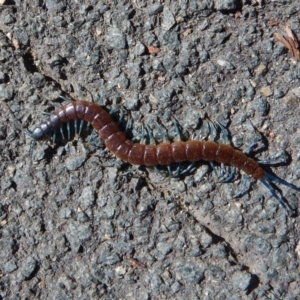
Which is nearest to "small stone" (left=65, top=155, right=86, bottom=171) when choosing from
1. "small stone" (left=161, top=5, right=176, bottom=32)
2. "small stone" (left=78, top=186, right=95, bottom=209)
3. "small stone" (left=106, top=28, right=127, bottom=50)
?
"small stone" (left=78, top=186, right=95, bottom=209)

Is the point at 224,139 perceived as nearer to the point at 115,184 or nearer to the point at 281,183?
the point at 281,183

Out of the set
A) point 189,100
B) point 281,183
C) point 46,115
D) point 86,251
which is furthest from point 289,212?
point 46,115

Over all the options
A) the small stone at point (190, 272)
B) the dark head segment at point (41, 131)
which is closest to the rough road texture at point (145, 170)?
the small stone at point (190, 272)

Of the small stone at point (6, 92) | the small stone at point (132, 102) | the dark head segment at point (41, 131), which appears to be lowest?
the dark head segment at point (41, 131)

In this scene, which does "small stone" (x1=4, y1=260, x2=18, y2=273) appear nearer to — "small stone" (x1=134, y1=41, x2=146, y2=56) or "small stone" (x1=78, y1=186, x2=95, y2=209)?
"small stone" (x1=78, y1=186, x2=95, y2=209)

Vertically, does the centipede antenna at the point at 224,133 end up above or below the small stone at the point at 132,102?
below

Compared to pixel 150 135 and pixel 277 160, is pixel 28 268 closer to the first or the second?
pixel 150 135

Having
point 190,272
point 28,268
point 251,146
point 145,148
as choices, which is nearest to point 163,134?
point 145,148

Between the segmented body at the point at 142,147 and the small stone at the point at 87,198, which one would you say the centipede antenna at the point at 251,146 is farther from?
the small stone at the point at 87,198
